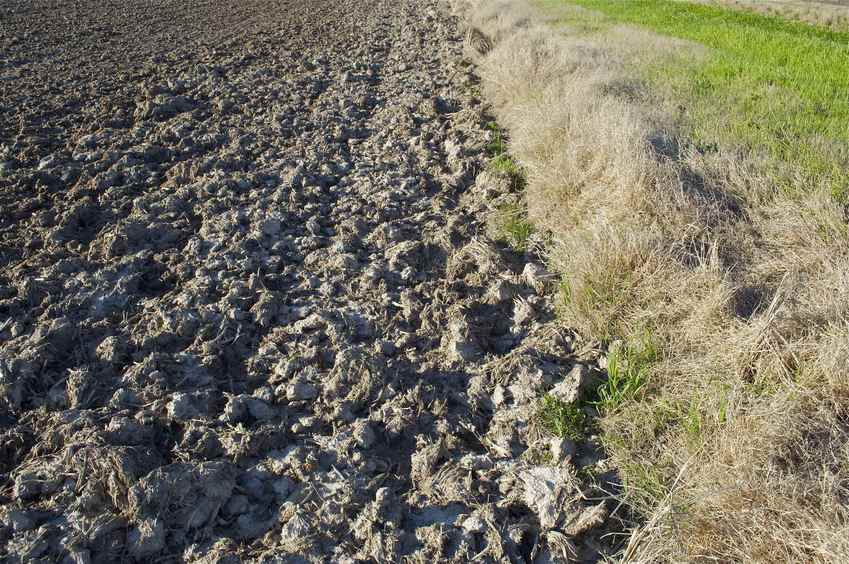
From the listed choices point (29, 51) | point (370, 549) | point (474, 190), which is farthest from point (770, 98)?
point (29, 51)

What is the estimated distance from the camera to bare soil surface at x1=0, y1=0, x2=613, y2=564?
2.75 m

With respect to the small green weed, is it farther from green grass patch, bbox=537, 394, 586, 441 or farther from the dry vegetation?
the dry vegetation

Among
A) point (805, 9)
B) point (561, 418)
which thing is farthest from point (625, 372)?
point (805, 9)

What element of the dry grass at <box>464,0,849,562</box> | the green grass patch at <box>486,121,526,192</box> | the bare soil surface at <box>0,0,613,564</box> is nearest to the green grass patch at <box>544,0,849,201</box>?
the dry grass at <box>464,0,849,562</box>

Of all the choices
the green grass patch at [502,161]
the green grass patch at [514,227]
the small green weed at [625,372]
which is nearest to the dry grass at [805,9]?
the green grass patch at [502,161]

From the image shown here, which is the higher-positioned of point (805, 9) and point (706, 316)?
point (706, 316)

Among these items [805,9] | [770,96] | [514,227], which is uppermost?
[770,96]

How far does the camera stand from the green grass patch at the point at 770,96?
5.49 meters

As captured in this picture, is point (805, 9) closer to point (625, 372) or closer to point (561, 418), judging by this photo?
point (625, 372)

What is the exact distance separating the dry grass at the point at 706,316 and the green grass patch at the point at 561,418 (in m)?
0.14

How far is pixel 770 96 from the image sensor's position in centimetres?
724

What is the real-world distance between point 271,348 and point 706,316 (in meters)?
2.65

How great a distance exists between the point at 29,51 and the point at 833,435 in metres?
12.7

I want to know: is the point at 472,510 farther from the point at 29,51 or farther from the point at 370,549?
the point at 29,51
